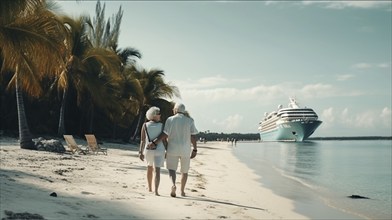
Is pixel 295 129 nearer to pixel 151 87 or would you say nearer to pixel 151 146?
pixel 151 87

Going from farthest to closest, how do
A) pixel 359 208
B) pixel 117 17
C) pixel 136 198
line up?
pixel 117 17 < pixel 359 208 < pixel 136 198

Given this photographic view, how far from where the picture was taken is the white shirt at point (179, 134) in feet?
22.4

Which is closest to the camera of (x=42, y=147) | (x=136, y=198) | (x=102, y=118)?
(x=136, y=198)

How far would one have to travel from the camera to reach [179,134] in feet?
22.5

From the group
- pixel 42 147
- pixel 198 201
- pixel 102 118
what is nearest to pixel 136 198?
pixel 198 201

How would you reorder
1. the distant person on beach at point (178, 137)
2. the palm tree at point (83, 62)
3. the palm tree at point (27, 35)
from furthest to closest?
1. the palm tree at point (83, 62)
2. the palm tree at point (27, 35)
3. the distant person on beach at point (178, 137)

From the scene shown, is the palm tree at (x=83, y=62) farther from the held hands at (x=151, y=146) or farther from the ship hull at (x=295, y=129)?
the ship hull at (x=295, y=129)

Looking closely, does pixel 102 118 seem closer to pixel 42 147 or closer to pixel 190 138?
pixel 42 147

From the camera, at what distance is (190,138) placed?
22.7ft

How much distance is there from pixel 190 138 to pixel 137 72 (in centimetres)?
2937

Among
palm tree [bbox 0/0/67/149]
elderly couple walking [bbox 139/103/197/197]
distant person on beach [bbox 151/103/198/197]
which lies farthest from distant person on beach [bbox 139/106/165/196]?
palm tree [bbox 0/0/67/149]

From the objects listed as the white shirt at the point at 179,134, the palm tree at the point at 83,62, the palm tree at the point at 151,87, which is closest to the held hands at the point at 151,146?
the white shirt at the point at 179,134

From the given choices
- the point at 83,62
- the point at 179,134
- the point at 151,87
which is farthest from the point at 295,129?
the point at 179,134

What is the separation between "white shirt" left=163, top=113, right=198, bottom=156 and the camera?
684cm
